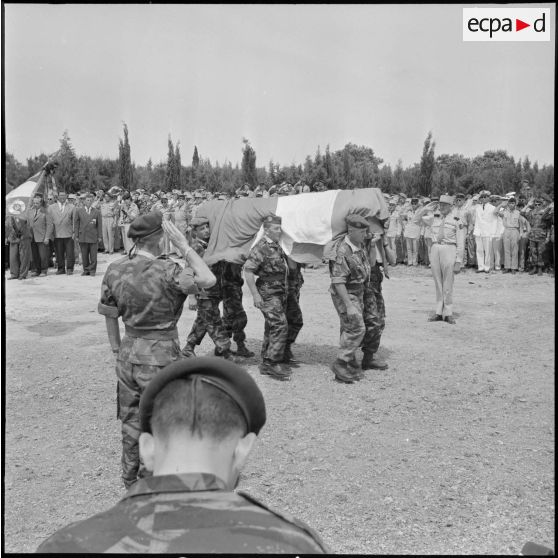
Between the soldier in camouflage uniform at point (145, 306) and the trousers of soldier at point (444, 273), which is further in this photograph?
the trousers of soldier at point (444, 273)

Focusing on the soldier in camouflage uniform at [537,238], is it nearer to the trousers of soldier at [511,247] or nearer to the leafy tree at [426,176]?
the trousers of soldier at [511,247]

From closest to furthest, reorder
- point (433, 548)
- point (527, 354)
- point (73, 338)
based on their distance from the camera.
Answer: point (433, 548) → point (527, 354) → point (73, 338)

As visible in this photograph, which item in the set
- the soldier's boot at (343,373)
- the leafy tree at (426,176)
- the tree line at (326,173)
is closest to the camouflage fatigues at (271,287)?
the soldier's boot at (343,373)

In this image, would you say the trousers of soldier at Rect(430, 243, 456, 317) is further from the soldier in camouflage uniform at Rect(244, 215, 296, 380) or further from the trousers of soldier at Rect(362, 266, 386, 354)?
the soldier in camouflage uniform at Rect(244, 215, 296, 380)

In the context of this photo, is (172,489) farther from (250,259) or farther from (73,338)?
(73,338)

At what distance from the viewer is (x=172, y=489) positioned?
1.45 m

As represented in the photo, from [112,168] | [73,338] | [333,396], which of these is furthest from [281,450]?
[112,168]

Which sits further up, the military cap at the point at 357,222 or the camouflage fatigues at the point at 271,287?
the military cap at the point at 357,222

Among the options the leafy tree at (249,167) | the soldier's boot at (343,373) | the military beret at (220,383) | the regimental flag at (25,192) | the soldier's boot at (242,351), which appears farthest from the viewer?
the leafy tree at (249,167)

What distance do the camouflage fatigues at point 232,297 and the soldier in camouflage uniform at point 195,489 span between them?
18.0ft

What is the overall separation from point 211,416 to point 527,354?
22.4 ft

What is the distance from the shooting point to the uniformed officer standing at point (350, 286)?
6352 millimetres

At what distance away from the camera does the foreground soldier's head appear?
61.3 inches

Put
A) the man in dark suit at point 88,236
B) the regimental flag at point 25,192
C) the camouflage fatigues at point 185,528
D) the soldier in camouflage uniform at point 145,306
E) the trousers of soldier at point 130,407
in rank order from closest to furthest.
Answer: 1. the camouflage fatigues at point 185,528
2. the trousers of soldier at point 130,407
3. the soldier in camouflage uniform at point 145,306
4. the regimental flag at point 25,192
5. the man in dark suit at point 88,236
